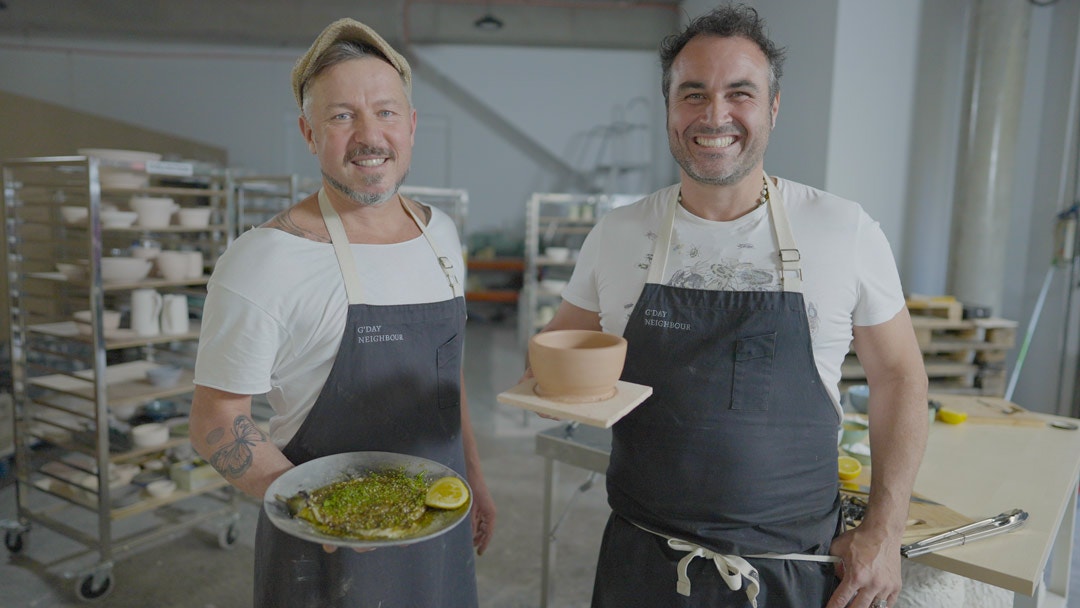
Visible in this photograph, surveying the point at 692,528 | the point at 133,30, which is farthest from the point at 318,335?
the point at 133,30

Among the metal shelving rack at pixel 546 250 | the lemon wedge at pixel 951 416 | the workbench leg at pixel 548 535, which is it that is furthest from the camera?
the metal shelving rack at pixel 546 250

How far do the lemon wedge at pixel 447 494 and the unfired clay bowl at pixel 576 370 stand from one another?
0.75 feet

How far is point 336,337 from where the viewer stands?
4.60 feet

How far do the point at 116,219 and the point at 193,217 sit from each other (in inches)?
13.0

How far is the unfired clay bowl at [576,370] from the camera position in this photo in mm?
1159

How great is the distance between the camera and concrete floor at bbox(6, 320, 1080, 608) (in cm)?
298

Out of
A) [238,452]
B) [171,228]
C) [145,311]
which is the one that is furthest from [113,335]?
[238,452]

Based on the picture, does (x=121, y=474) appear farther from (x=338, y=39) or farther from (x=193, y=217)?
(x=338, y=39)

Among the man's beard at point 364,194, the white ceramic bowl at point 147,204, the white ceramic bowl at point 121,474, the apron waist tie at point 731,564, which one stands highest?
the white ceramic bowl at point 147,204

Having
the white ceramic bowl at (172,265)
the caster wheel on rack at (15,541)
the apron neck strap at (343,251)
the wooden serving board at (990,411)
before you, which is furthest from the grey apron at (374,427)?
the caster wheel on rack at (15,541)

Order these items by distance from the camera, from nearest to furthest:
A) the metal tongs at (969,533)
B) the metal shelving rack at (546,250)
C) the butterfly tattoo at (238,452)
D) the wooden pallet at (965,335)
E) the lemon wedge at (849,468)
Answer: the butterfly tattoo at (238,452) < the metal tongs at (969,533) < the lemon wedge at (849,468) < the wooden pallet at (965,335) < the metal shelving rack at (546,250)

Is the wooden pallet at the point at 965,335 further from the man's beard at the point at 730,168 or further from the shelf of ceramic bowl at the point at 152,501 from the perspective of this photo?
the shelf of ceramic bowl at the point at 152,501

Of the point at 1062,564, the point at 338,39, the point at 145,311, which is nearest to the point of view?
the point at 338,39

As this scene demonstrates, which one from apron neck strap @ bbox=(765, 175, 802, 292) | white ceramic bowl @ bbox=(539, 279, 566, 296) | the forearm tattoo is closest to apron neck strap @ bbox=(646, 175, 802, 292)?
apron neck strap @ bbox=(765, 175, 802, 292)
